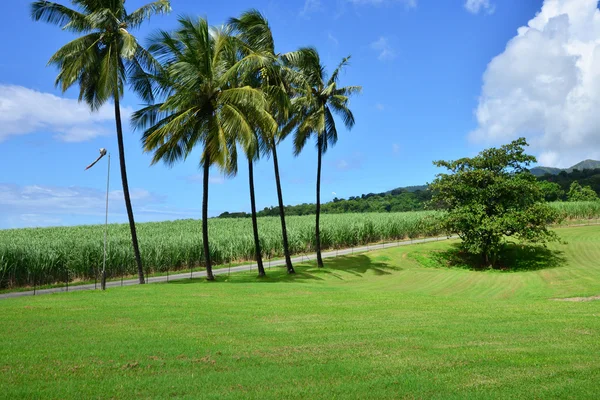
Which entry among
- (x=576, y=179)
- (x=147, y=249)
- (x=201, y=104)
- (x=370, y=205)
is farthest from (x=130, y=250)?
(x=576, y=179)

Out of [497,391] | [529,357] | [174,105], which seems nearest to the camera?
[497,391]

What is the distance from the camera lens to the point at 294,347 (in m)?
9.20

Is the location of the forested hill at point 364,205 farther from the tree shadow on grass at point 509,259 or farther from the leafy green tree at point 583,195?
the tree shadow on grass at point 509,259

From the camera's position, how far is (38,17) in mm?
22859

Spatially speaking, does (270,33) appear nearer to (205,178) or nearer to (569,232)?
(205,178)

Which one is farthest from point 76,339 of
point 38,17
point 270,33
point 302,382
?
point 270,33

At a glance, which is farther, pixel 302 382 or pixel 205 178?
pixel 205 178

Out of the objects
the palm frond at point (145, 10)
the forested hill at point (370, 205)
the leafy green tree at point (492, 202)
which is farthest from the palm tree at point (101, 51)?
the forested hill at point (370, 205)

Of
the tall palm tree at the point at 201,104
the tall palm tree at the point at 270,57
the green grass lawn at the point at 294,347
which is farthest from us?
the tall palm tree at the point at 270,57

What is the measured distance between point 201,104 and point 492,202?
80.8 ft

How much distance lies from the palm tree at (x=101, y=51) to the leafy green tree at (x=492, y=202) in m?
24.5

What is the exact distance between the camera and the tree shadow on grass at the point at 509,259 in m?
35.2

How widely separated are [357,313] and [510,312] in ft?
15.4

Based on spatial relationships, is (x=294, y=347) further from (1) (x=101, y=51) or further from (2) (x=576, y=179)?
(2) (x=576, y=179)
